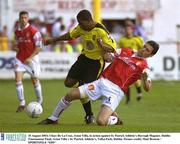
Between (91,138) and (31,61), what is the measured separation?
819 cm

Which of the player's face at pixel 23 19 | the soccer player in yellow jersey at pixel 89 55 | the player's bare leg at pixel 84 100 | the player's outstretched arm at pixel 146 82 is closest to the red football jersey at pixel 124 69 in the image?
the player's outstretched arm at pixel 146 82

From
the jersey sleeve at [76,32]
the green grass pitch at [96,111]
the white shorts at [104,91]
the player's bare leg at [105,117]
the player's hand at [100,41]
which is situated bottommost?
the green grass pitch at [96,111]

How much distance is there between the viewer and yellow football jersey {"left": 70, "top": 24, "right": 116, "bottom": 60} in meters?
15.1

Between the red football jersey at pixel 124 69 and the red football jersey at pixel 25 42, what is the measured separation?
17.5 feet

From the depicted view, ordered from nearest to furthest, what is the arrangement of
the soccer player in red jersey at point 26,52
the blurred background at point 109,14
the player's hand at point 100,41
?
→ 1. the player's hand at point 100,41
2. the soccer player in red jersey at point 26,52
3. the blurred background at point 109,14

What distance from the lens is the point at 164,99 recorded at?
23.0 meters

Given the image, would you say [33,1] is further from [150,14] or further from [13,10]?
[150,14]

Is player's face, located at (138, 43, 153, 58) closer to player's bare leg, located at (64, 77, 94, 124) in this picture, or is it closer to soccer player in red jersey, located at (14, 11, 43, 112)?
player's bare leg, located at (64, 77, 94, 124)

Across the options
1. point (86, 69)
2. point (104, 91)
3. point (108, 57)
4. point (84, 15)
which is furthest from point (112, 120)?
point (84, 15)

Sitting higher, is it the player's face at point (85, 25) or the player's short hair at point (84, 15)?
the player's short hair at point (84, 15)

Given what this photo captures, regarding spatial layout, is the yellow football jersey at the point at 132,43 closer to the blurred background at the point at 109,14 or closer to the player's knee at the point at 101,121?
the player's knee at the point at 101,121

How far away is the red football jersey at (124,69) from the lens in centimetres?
1456

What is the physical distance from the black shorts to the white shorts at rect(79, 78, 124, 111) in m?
0.90

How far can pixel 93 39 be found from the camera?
15.2 m
